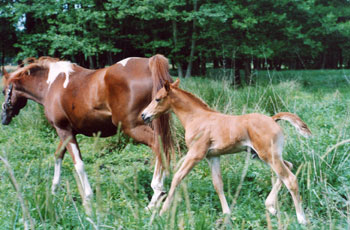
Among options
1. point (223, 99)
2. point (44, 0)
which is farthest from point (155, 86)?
point (44, 0)

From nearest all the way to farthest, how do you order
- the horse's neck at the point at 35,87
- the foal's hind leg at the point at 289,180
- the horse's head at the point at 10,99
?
the foal's hind leg at the point at 289,180
the horse's neck at the point at 35,87
the horse's head at the point at 10,99

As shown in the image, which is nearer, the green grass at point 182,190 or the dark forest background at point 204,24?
the green grass at point 182,190

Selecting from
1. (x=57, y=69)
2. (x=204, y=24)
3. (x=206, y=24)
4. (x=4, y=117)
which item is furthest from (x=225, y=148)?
(x=206, y=24)

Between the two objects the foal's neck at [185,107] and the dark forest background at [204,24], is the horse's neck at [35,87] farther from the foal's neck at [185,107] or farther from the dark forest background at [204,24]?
the dark forest background at [204,24]

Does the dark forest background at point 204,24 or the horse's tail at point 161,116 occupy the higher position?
the dark forest background at point 204,24

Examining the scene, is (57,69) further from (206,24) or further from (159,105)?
(206,24)

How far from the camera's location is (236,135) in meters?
3.17

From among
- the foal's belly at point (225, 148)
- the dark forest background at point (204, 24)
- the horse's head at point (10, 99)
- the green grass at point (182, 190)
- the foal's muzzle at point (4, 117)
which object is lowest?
the green grass at point (182, 190)

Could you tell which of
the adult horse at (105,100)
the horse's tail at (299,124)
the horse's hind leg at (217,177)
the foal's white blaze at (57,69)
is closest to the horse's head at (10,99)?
the adult horse at (105,100)

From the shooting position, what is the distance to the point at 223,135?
321 centimetres

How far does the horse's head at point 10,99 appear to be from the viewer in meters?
5.24

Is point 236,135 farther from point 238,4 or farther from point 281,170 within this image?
point 238,4

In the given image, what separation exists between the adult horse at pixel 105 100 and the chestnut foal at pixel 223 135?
0.64 meters

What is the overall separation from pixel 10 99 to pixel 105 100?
1917 mm
